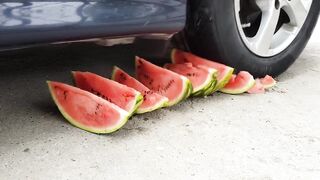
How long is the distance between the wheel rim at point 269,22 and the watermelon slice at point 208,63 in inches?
8.7

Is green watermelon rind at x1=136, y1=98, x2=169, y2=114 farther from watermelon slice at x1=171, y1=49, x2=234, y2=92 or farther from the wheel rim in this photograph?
the wheel rim

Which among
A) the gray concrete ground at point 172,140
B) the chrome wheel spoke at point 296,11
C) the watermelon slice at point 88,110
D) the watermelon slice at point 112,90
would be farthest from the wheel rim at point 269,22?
the watermelon slice at point 88,110

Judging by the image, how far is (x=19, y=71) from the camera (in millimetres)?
2285

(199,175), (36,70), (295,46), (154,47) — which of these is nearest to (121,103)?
(199,175)

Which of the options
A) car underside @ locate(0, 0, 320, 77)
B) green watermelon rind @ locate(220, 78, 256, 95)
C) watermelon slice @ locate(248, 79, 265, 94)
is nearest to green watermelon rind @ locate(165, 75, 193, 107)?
car underside @ locate(0, 0, 320, 77)

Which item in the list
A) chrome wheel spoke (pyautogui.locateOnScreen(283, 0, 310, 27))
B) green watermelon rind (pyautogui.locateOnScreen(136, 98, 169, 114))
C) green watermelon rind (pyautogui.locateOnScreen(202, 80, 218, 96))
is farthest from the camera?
chrome wheel spoke (pyautogui.locateOnScreen(283, 0, 310, 27))

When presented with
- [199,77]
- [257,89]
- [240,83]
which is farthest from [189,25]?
[257,89]

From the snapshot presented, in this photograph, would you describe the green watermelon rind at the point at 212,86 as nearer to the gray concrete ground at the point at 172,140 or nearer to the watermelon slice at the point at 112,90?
the gray concrete ground at the point at 172,140

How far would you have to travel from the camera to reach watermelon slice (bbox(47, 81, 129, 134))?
158 cm

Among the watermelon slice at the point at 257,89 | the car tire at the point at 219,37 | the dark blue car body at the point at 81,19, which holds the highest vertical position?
the dark blue car body at the point at 81,19

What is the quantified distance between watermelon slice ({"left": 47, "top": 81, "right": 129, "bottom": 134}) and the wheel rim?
2.87 ft

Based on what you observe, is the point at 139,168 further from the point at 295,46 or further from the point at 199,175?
the point at 295,46

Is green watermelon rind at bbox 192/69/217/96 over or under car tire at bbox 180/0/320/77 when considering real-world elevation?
under

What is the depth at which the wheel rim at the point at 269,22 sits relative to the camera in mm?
2234
